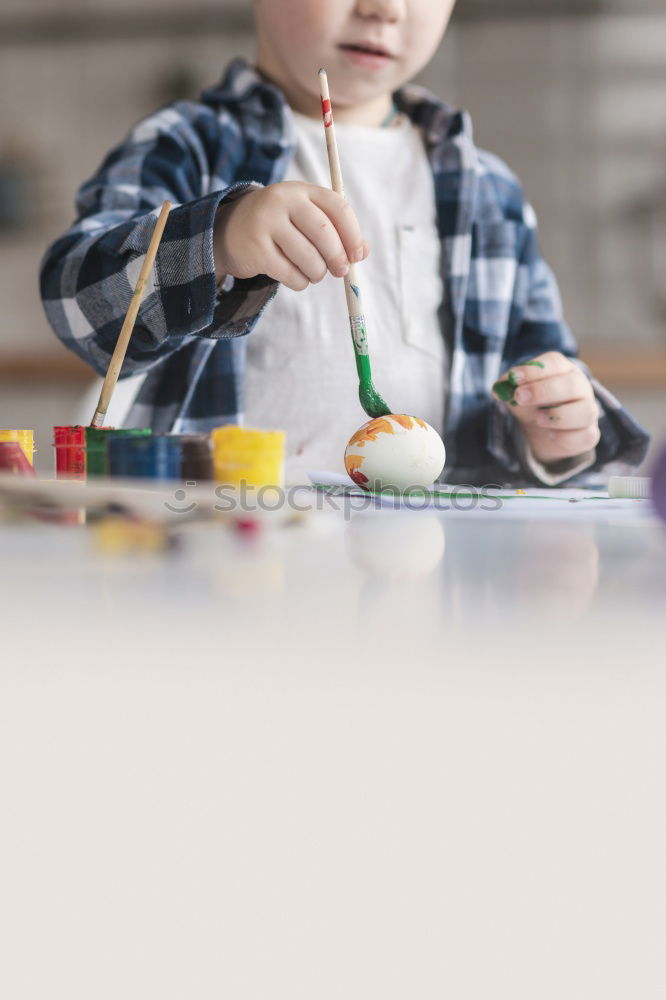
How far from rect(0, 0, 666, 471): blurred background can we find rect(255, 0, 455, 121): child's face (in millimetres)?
1657

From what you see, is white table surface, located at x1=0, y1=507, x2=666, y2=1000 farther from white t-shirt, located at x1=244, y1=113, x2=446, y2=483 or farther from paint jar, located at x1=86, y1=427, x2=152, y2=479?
white t-shirt, located at x1=244, y1=113, x2=446, y2=483

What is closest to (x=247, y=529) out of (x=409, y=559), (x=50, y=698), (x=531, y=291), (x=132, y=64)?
(x=409, y=559)

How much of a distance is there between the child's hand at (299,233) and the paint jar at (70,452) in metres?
0.16

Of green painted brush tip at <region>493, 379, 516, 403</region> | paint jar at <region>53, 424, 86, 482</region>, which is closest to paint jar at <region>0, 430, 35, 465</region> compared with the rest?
paint jar at <region>53, 424, 86, 482</region>

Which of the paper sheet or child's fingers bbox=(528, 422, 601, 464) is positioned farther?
child's fingers bbox=(528, 422, 601, 464)

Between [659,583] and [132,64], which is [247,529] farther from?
[132,64]

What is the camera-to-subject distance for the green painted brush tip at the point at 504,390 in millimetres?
672

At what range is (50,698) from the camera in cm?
15

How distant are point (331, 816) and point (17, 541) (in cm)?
22

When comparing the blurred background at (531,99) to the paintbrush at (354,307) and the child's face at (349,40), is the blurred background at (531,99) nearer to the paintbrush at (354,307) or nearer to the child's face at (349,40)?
the child's face at (349,40)

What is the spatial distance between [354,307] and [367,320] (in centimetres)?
36

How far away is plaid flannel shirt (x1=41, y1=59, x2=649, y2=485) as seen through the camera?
659 mm

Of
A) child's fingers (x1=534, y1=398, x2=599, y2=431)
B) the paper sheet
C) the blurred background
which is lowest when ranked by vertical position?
the paper sheet

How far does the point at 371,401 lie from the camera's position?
0.61 metres
